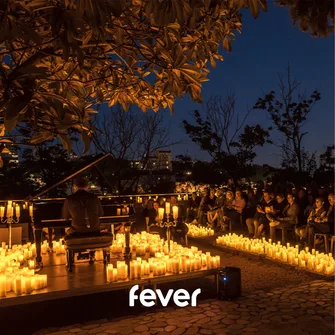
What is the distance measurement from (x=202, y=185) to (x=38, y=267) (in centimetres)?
1469

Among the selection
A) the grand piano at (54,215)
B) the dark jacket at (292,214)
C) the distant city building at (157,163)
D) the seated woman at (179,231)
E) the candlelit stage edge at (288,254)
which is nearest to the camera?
the grand piano at (54,215)

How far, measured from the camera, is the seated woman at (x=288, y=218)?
31.8ft

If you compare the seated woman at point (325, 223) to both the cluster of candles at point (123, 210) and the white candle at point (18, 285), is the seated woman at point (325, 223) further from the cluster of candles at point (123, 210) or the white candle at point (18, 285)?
the white candle at point (18, 285)

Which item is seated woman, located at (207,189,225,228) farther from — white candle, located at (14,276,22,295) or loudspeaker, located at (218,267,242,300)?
white candle, located at (14,276,22,295)

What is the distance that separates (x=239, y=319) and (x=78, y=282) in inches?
90.9

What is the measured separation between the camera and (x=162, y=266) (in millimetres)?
6191

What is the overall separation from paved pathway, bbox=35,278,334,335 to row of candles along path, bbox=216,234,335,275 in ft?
4.12

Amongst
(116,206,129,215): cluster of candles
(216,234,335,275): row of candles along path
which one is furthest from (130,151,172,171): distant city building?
(116,206,129,215): cluster of candles

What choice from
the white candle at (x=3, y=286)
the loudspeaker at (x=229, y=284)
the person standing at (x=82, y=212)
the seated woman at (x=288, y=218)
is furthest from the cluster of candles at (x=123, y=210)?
the seated woman at (x=288, y=218)

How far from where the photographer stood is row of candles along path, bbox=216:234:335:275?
721 centimetres

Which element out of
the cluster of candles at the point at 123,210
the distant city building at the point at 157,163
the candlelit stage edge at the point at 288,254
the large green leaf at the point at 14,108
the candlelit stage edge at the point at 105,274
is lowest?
the candlelit stage edge at the point at 288,254

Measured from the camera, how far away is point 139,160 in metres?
20.2

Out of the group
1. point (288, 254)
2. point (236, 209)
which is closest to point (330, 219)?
point (288, 254)

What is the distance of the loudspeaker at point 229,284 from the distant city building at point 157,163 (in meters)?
14.4
